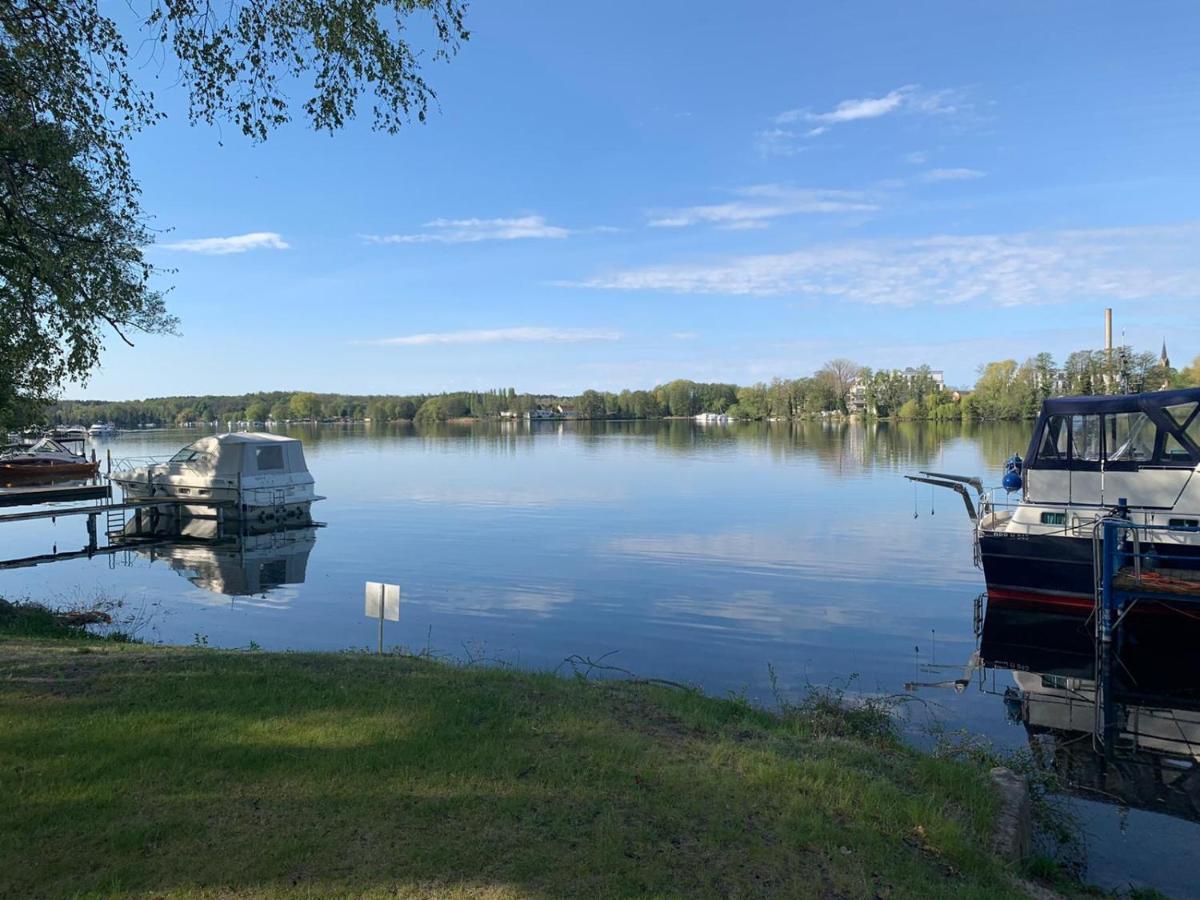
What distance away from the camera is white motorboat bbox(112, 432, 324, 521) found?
29.3m

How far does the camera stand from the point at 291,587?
1945 centimetres

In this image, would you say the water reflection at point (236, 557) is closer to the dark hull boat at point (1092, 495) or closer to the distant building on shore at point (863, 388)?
the dark hull boat at point (1092, 495)

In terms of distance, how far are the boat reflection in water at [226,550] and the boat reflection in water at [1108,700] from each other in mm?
16523

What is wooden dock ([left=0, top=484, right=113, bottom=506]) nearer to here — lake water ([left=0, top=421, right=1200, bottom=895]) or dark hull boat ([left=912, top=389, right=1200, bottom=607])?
lake water ([left=0, top=421, right=1200, bottom=895])

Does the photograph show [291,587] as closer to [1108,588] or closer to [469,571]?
[469,571]

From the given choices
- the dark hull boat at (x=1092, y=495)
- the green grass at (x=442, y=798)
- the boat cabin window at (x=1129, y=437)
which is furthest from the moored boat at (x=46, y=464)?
the boat cabin window at (x=1129, y=437)

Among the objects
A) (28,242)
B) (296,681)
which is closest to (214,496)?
(28,242)

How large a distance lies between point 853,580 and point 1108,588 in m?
6.31

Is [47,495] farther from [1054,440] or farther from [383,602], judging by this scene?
[1054,440]

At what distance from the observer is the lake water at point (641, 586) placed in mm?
12000

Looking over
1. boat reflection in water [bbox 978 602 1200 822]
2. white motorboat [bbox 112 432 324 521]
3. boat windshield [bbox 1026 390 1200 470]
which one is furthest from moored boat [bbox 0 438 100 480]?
boat reflection in water [bbox 978 602 1200 822]

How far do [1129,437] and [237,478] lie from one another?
28.3m

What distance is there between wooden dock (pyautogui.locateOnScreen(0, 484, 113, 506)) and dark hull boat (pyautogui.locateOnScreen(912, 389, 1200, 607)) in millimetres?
36168

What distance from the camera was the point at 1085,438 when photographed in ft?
52.9
